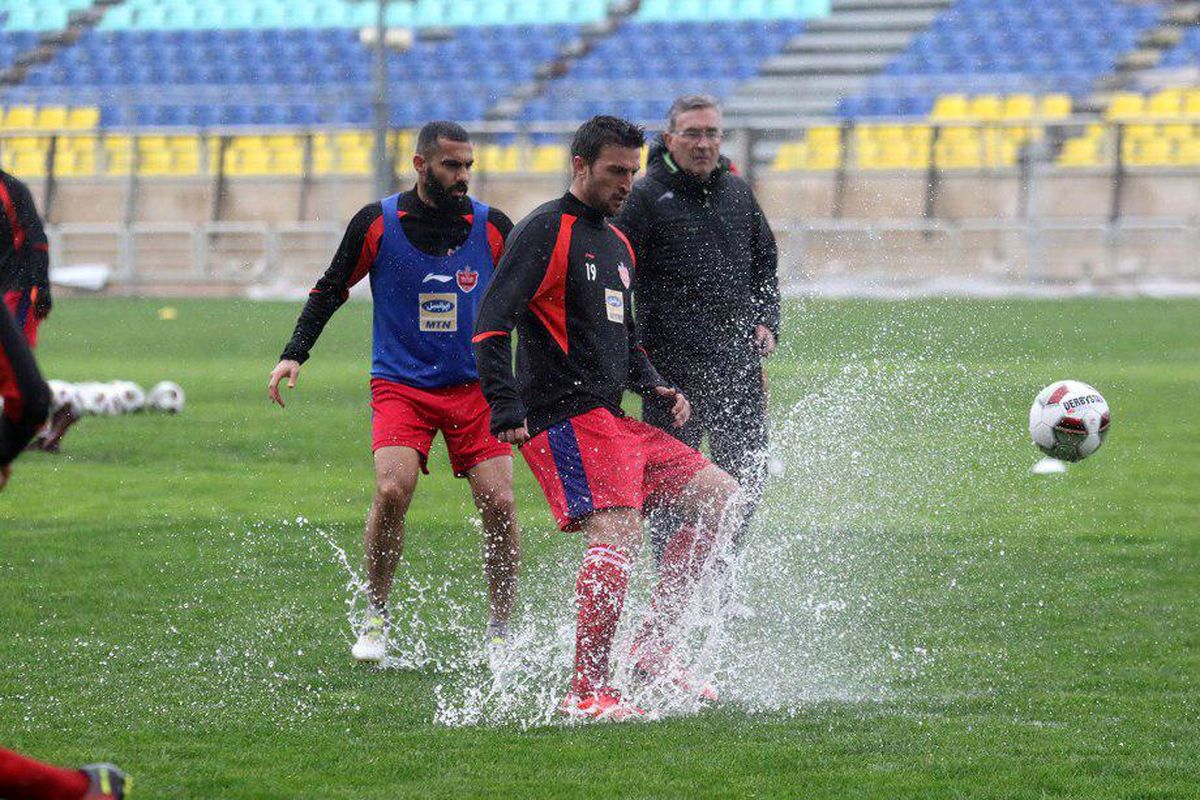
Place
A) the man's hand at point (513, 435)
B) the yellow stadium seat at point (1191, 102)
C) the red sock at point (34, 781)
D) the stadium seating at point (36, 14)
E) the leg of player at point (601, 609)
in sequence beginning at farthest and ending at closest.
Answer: the stadium seating at point (36, 14) → the yellow stadium seat at point (1191, 102) → the leg of player at point (601, 609) → the man's hand at point (513, 435) → the red sock at point (34, 781)

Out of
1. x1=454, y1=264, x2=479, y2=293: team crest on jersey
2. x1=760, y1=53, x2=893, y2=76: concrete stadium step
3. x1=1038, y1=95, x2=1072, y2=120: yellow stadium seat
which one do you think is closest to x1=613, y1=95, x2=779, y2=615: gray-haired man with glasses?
x1=454, y1=264, x2=479, y2=293: team crest on jersey

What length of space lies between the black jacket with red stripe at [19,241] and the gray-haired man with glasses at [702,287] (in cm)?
350

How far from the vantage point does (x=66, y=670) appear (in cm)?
607

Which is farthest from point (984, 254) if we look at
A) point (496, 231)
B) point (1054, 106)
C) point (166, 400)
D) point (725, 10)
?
point (496, 231)

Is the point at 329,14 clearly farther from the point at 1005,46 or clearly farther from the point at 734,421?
the point at 734,421

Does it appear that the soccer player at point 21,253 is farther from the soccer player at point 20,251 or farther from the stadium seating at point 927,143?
the stadium seating at point 927,143

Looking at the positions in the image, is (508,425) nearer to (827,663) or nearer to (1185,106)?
(827,663)

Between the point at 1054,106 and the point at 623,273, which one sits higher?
the point at 623,273

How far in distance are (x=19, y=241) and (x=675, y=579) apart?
439 cm

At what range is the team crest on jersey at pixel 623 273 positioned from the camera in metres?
5.74

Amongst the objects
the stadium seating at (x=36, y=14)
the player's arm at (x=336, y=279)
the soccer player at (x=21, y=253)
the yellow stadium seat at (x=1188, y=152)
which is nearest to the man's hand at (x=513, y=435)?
the player's arm at (x=336, y=279)

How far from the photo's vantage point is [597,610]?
17.8 feet

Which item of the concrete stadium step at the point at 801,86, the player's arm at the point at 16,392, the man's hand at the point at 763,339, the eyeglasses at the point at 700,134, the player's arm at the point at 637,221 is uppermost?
the player's arm at the point at 16,392

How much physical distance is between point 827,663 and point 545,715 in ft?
3.87
